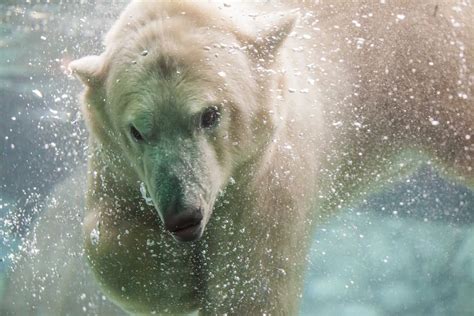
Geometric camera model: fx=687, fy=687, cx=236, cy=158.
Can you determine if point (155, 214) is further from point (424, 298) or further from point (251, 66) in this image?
point (424, 298)

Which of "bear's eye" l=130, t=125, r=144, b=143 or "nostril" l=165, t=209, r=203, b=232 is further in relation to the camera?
"bear's eye" l=130, t=125, r=144, b=143

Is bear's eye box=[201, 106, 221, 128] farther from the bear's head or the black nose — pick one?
the black nose

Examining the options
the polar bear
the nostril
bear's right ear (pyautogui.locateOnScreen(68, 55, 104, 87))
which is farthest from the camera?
bear's right ear (pyautogui.locateOnScreen(68, 55, 104, 87))

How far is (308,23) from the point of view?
3.25m

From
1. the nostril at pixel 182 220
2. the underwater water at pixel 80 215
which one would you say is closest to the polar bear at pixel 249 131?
the nostril at pixel 182 220

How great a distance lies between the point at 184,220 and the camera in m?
2.02

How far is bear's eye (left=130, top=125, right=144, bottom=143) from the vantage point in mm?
2338

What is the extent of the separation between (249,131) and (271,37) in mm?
363

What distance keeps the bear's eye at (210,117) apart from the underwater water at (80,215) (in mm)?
1480

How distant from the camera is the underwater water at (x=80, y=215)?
193 inches

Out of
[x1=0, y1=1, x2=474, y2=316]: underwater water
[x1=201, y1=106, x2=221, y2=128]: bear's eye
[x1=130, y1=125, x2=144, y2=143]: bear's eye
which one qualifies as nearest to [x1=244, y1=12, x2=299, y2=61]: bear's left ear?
[x1=201, y1=106, x2=221, y2=128]: bear's eye

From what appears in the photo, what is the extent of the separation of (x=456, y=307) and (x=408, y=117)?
7.16 metres

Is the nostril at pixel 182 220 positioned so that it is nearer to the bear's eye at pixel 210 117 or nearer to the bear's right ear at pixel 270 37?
the bear's eye at pixel 210 117

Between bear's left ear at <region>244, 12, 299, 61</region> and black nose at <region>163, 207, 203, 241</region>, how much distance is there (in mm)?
774
